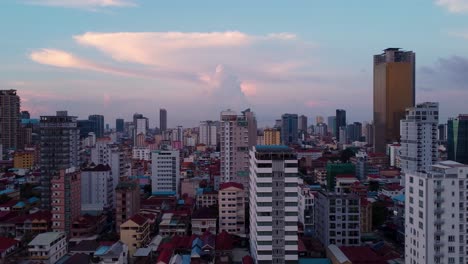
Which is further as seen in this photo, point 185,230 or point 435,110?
point 435,110

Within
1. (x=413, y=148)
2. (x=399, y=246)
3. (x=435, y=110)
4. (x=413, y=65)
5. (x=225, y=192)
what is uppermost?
(x=413, y=65)

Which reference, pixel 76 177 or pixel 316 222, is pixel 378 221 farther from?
pixel 76 177

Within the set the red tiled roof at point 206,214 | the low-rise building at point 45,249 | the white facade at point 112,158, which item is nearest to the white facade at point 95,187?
the white facade at point 112,158

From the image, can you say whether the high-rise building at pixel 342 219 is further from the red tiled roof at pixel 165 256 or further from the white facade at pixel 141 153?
the white facade at pixel 141 153

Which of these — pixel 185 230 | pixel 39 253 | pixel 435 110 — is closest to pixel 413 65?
pixel 435 110

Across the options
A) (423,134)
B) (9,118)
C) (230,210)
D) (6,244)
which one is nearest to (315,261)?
(230,210)

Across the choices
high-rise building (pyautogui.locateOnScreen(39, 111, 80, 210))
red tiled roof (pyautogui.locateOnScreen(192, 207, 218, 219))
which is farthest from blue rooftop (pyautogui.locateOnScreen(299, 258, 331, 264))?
high-rise building (pyautogui.locateOnScreen(39, 111, 80, 210))

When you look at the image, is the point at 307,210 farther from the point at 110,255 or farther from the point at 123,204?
the point at 110,255
